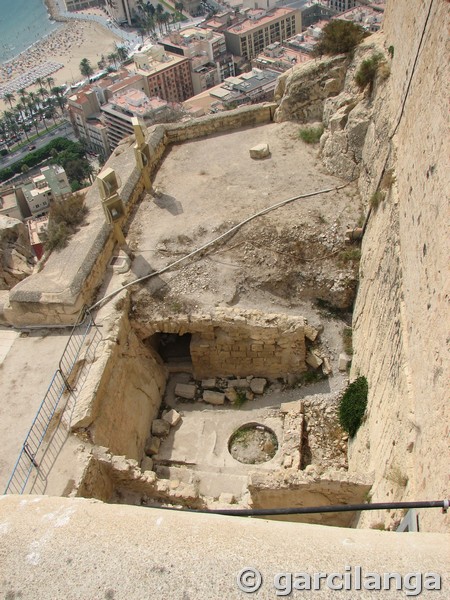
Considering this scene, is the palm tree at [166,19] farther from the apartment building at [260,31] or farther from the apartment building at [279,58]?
the apartment building at [279,58]

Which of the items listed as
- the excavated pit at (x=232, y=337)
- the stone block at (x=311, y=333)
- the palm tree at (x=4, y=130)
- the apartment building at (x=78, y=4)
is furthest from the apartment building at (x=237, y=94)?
the apartment building at (x=78, y=4)

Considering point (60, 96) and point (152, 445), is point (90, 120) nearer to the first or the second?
point (60, 96)

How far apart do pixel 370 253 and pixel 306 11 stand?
294 feet

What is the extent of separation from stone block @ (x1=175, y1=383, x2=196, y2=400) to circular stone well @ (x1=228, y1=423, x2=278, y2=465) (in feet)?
4.73

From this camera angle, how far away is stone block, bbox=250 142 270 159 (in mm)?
13898

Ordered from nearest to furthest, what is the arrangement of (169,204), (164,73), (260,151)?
(169,204) < (260,151) < (164,73)

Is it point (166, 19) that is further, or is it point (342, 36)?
point (166, 19)

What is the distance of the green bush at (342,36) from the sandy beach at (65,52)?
8020 centimetres

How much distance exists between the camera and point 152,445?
435 inches

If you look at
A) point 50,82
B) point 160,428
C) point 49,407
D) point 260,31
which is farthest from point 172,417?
point 50,82

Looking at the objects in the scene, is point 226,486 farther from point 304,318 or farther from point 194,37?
point 194,37

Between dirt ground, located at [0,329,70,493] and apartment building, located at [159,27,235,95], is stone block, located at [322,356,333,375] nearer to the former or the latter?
dirt ground, located at [0,329,70,493]

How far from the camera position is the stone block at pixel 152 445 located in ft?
36.0

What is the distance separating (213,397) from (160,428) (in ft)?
4.58
